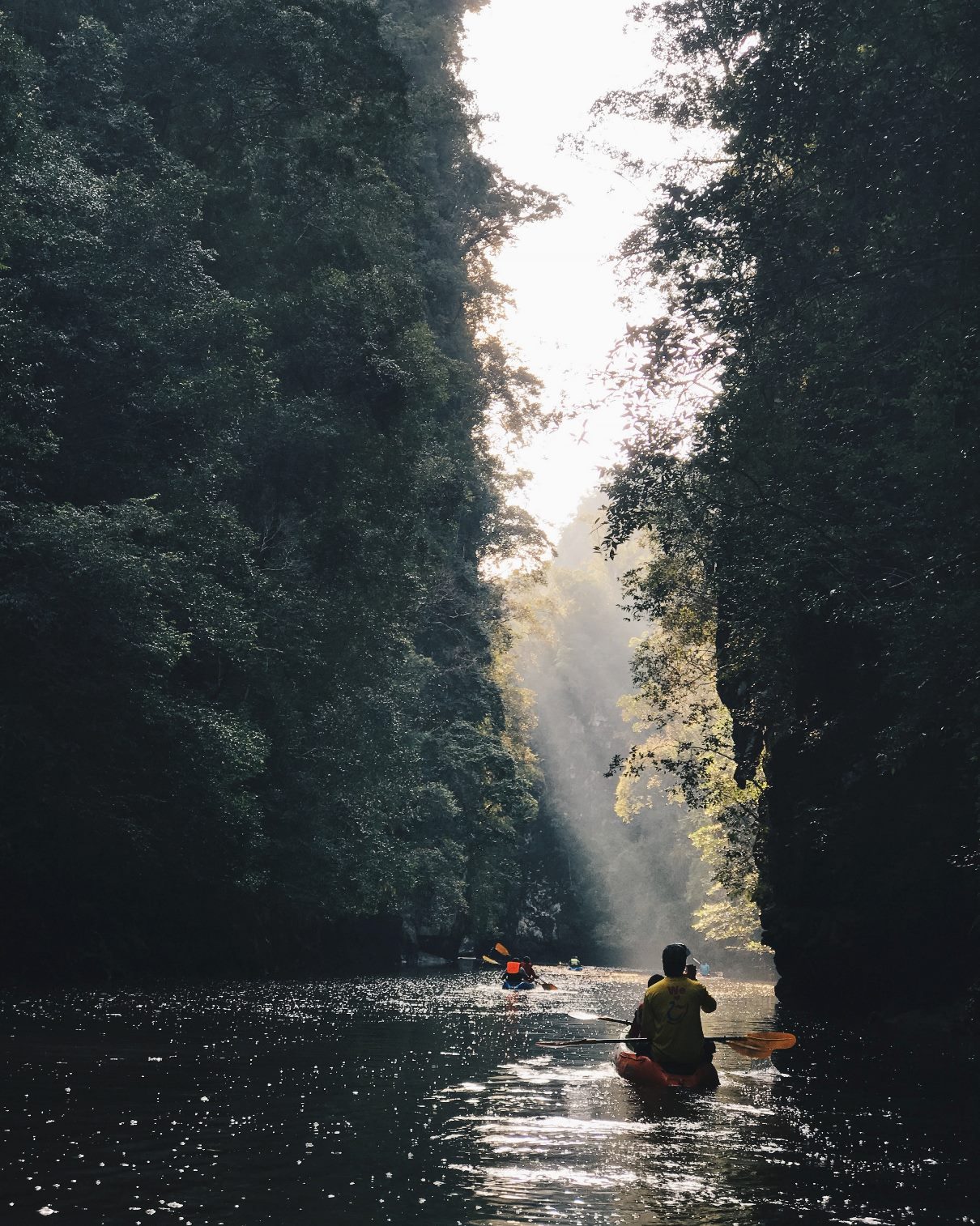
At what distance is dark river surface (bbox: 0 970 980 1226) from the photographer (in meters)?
5.93

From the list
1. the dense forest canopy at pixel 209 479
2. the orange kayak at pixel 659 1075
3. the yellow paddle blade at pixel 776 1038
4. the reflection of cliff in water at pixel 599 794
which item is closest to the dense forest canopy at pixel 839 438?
the yellow paddle blade at pixel 776 1038

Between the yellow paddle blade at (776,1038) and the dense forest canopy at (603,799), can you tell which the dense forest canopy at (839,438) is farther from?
the dense forest canopy at (603,799)

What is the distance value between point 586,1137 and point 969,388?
937cm

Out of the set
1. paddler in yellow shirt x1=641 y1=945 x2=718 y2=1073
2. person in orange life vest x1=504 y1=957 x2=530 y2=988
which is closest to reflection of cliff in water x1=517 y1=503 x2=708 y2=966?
person in orange life vest x1=504 y1=957 x2=530 y2=988

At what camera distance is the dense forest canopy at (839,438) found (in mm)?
14625

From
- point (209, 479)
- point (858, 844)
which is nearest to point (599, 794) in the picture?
point (209, 479)

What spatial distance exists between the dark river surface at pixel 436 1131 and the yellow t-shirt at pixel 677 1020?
0.39 m

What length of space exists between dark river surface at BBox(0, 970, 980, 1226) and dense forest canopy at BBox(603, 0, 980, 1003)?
509 centimetres

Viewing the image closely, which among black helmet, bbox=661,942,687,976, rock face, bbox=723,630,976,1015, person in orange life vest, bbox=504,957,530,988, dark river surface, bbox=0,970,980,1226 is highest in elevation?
rock face, bbox=723,630,976,1015

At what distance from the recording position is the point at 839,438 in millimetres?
19875

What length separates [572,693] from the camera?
3780 inches

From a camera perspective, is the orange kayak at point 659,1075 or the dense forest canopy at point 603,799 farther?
the dense forest canopy at point 603,799

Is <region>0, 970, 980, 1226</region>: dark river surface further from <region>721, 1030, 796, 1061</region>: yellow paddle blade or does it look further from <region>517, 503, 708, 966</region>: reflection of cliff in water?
<region>517, 503, 708, 966</region>: reflection of cliff in water

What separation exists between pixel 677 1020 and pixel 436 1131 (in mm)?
3600
